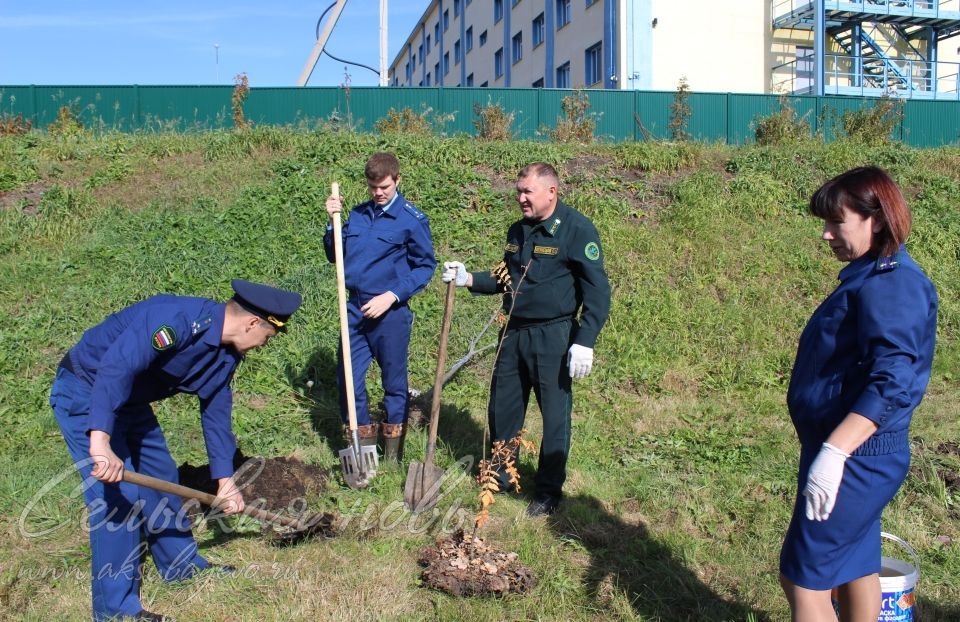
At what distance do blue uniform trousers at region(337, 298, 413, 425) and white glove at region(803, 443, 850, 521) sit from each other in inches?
118

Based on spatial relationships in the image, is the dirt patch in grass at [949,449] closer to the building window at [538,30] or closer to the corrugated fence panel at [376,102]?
the corrugated fence panel at [376,102]

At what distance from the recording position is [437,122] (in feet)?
46.0

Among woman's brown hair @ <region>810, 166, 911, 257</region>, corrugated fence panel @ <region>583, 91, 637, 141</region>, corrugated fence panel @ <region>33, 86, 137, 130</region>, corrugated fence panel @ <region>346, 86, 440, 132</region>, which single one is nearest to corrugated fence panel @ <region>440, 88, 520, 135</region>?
corrugated fence panel @ <region>346, 86, 440, 132</region>

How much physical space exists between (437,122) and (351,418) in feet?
34.0

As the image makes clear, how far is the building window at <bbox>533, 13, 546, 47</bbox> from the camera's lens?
27069 mm

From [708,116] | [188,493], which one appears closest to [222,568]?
[188,493]

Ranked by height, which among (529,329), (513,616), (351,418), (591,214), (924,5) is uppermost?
(924,5)

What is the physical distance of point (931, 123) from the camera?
1575cm

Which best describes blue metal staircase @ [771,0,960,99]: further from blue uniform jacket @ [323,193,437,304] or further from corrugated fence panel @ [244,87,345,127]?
blue uniform jacket @ [323,193,437,304]

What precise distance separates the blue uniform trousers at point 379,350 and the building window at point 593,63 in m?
19.7

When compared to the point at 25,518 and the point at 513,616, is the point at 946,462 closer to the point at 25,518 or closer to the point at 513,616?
the point at 513,616

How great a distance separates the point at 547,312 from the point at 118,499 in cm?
230

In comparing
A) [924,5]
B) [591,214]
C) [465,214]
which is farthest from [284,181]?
[924,5]

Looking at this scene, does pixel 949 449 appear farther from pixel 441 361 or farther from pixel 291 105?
pixel 291 105
